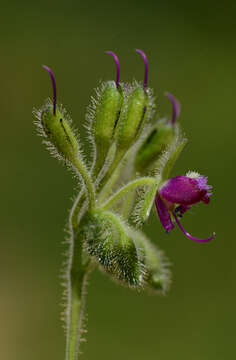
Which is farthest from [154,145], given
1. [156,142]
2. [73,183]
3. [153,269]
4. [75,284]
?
[73,183]

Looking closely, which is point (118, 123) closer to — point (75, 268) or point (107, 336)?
point (75, 268)

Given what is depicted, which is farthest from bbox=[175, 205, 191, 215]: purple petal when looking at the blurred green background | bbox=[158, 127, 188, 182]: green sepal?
the blurred green background

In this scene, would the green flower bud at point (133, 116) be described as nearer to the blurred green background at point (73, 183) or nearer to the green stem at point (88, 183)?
the green stem at point (88, 183)

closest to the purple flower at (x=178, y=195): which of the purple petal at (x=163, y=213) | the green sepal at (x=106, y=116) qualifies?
the purple petal at (x=163, y=213)

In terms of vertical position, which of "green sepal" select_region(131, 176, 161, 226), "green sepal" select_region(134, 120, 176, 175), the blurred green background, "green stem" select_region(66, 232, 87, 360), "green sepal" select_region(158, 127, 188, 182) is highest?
the blurred green background

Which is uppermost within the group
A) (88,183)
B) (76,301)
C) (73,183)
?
(73,183)

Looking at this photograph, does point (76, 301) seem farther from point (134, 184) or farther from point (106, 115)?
point (106, 115)

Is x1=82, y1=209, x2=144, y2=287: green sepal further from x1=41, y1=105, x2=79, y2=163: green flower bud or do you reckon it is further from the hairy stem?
x1=41, y1=105, x2=79, y2=163: green flower bud
